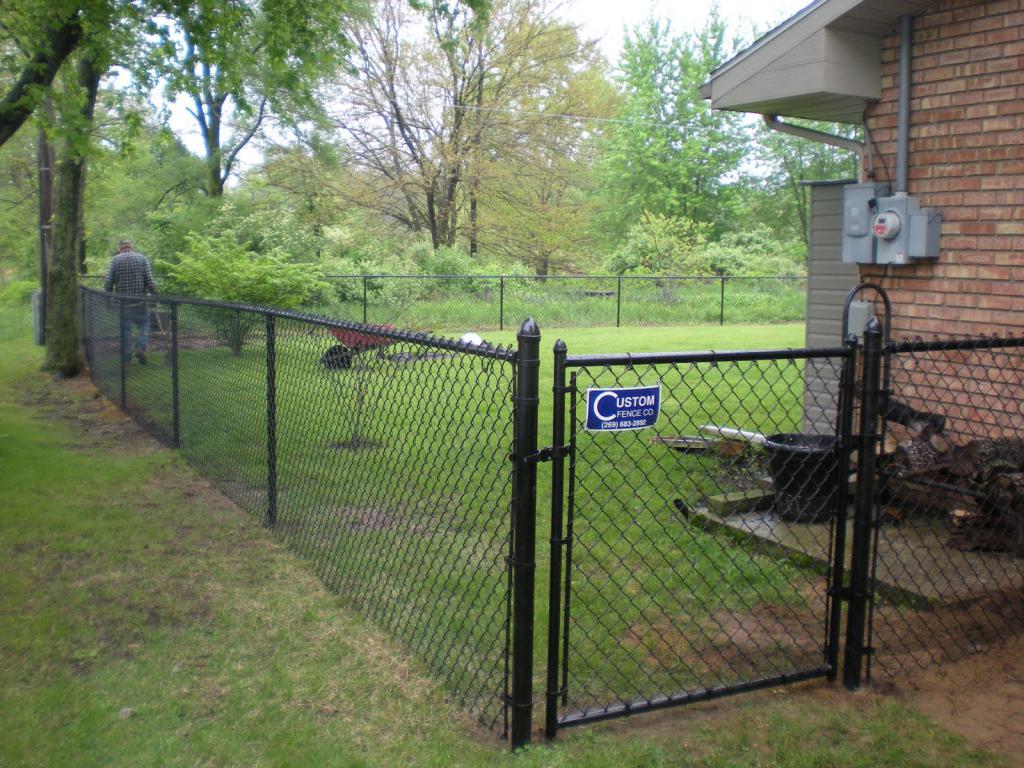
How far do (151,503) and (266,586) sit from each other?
201cm

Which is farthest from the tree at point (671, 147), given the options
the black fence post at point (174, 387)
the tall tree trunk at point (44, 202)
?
the black fence post at point (174, 387)

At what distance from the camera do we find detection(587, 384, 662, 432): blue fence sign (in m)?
2.85

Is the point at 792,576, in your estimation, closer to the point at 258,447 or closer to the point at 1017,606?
the point at 1017,606

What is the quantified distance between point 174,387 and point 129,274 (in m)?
5.51

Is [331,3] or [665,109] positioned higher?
[665,109]

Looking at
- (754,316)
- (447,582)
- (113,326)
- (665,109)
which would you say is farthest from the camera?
(665,109)

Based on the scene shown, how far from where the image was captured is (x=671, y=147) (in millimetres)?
37719

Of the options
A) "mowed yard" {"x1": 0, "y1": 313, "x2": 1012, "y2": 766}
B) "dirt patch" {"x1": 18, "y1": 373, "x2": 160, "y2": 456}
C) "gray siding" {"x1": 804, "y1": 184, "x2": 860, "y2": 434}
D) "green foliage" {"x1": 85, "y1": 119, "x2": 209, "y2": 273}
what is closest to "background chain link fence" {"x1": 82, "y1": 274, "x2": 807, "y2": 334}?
"green foliage" {"x1": 85, "y1": 119, "x2": 209, "y2": 273}

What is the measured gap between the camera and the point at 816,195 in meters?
7.25

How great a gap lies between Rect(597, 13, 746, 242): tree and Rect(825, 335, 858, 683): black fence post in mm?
33899

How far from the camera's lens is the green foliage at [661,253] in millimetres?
28188

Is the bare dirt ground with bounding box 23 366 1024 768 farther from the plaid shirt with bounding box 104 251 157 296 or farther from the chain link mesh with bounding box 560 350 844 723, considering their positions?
the plaid shirt with bounding box 104 251 157 296

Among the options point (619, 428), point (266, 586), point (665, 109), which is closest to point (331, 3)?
point (266, 586)

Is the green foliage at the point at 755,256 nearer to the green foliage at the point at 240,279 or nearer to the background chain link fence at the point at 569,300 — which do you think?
the background chain link fence at the point at 569,300
